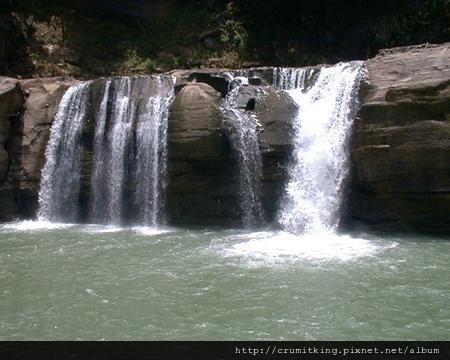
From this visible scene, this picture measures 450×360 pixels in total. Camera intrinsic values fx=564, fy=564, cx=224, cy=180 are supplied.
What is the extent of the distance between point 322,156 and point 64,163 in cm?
726

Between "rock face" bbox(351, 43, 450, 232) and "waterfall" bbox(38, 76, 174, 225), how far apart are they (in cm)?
517

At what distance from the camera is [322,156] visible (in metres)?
13.6

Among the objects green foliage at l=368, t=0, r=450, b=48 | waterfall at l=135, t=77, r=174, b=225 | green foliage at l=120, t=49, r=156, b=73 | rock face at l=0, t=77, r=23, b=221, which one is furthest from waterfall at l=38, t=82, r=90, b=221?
green foliage at l=368, t=0, r=450, b=48

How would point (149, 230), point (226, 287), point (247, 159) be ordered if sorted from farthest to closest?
point (149, 230) → point (247, 159) → point (226, 287)

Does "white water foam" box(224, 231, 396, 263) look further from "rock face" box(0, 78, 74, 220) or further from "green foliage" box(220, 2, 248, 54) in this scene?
"green foliage" box(220, 2, 248, 54)

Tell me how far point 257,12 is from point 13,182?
14.5 metres

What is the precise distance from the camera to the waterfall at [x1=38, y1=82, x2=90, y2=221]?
15789mm

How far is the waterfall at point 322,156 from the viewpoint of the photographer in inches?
521

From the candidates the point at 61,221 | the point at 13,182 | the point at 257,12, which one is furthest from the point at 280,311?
the point at 257,12

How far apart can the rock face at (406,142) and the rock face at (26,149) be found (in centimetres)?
877

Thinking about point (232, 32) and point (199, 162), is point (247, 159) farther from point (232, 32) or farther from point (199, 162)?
point (232, 32)

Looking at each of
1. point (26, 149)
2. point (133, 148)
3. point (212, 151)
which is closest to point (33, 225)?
point (26, 149)
